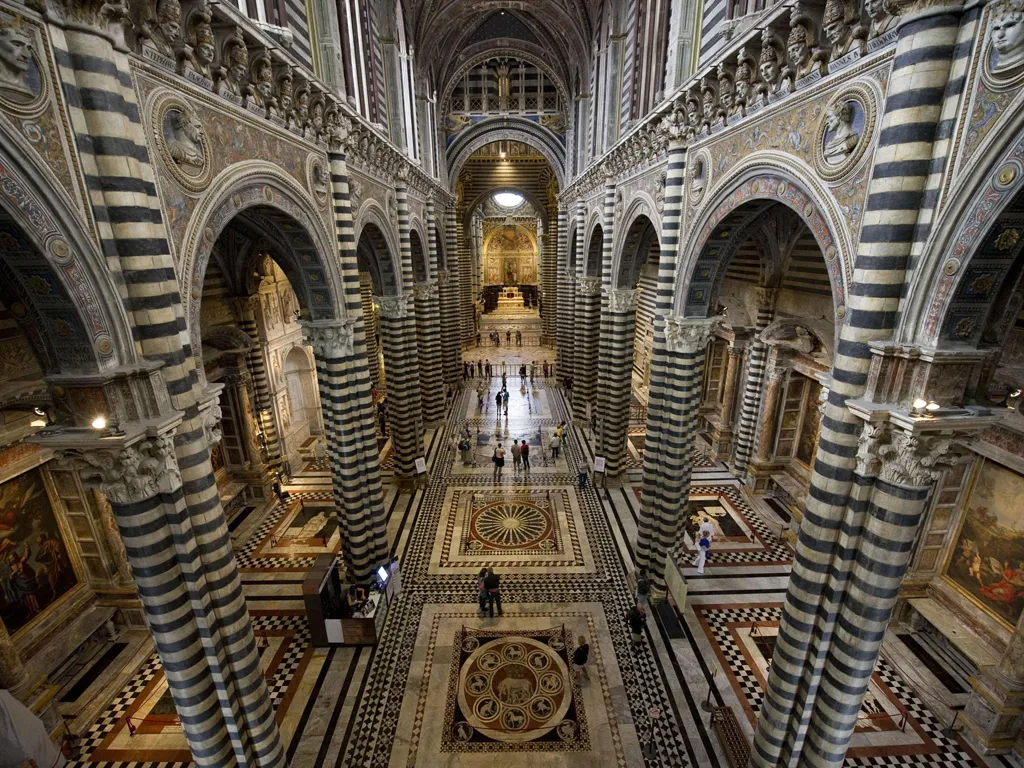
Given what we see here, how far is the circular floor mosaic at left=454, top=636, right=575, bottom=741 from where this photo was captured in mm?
7520

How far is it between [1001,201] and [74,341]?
7.49 meters

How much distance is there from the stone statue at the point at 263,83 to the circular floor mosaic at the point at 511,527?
391 inches

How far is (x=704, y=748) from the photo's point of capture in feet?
23.7

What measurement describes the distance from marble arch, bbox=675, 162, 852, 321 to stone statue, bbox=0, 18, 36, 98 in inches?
281

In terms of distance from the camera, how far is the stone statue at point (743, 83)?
249 inches

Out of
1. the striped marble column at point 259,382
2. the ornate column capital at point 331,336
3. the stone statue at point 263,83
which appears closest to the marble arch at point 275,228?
the ornate column capital at point 331,336

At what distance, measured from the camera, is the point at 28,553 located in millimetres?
7984

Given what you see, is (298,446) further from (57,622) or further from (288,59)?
(288,59)

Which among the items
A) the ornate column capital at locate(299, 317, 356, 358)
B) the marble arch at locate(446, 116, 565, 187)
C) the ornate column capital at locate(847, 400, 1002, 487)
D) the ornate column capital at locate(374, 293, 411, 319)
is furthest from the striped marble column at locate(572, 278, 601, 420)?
the ornate column capital at locate(847, 400, 1002, 487)

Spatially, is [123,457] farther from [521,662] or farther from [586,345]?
[586,345]

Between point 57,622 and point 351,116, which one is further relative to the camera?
point 351,116

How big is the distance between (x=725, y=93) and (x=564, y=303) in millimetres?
17913

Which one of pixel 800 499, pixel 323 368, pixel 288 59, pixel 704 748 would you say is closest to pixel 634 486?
pixel 800 499

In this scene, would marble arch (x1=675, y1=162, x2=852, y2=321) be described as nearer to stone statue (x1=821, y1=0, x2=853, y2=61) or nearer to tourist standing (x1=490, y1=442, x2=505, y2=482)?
stone statue (x1=821, y1=0, x2=853, y2=61)
